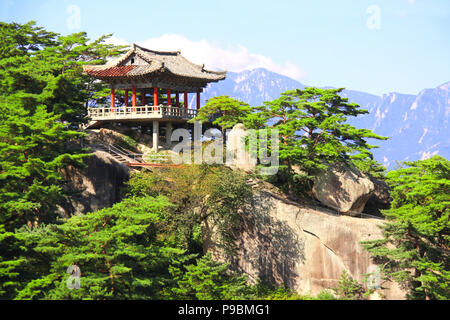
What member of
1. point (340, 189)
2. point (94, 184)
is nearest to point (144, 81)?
point (94, 184)

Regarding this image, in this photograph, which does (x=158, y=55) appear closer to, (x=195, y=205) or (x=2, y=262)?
(x=195, y=205)

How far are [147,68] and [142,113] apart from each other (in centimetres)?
304

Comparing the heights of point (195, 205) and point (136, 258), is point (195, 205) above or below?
above

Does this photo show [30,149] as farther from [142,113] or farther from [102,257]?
[142,113]

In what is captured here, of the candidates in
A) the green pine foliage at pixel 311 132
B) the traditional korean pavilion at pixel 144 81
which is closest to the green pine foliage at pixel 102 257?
the green pine foliage at pixel 311 132

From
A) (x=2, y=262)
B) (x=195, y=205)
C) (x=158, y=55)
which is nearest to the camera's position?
(x=2, y=262)

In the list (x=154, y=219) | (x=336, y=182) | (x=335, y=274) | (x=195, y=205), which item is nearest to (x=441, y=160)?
(x=336, y=182)

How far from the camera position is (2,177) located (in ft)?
64.2

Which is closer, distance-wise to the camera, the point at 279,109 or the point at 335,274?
the point at 335,274

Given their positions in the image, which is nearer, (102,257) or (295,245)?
(102,257)

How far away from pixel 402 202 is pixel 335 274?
18.4ft

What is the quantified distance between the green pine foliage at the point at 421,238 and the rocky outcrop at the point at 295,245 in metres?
1.14

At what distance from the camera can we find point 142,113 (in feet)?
106

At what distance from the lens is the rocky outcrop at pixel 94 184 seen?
83.0 feet
